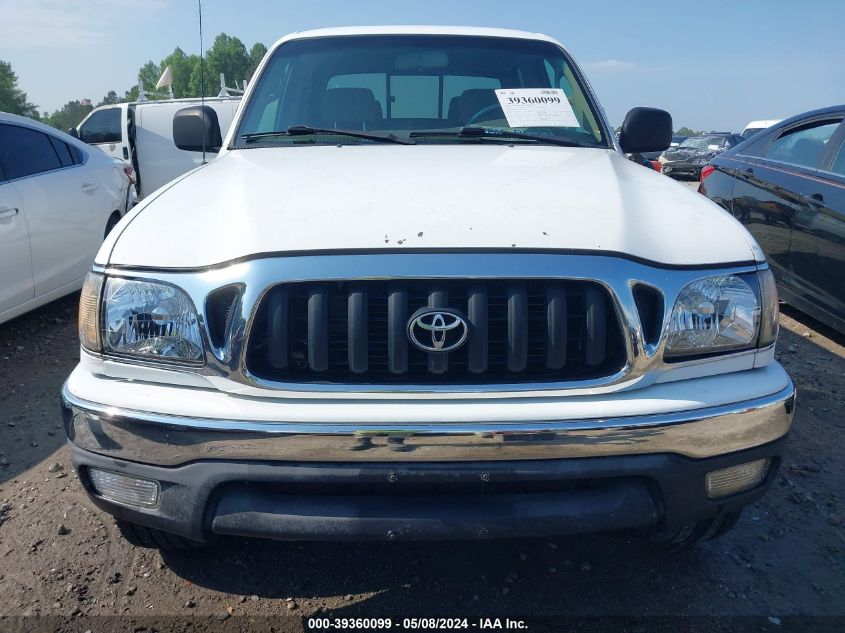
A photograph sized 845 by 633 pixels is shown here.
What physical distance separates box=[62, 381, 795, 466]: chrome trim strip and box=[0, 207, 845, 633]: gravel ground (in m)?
0.71

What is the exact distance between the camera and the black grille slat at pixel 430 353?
1868mm

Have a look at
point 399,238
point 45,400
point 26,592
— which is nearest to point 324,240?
point 399,238

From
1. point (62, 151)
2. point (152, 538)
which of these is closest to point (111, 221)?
point (62, 151)

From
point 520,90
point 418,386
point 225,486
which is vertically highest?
point 520,90

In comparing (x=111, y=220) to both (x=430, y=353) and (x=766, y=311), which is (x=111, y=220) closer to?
(x=430, y=353)

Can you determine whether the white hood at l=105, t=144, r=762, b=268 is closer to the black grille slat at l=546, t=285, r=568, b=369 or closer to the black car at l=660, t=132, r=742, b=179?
the black grille slat at l=546, t=285, r=568, b=369

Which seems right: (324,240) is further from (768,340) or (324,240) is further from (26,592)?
(26,592)

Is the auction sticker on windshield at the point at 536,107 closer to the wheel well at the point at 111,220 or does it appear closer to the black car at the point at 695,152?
the wheel well at the point at 111,220

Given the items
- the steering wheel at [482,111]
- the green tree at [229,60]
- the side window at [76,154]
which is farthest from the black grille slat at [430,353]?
the green tree at [229,60]

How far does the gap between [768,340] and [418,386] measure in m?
1.03

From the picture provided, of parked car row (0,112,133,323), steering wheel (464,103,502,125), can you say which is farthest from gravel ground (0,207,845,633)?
parked car row (0,112,133,323)

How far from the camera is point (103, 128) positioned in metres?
12.3

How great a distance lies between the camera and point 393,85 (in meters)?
3.34

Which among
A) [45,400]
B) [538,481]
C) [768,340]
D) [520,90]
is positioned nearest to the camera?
[538,481]
